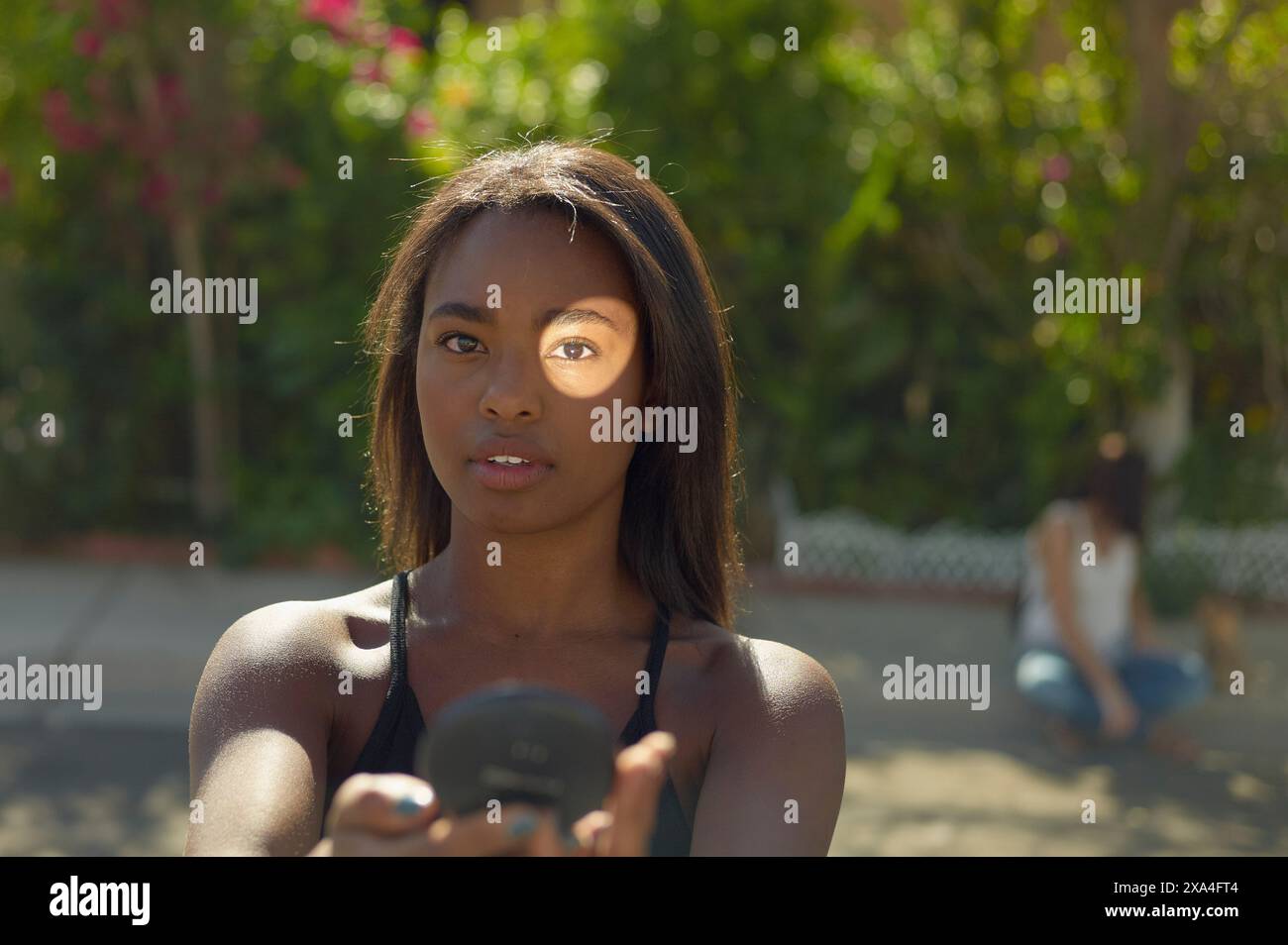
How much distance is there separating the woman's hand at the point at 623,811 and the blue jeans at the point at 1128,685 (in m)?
4.89

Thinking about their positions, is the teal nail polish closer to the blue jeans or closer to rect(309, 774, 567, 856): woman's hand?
rect(309, 774, 567, 856): woman's hand

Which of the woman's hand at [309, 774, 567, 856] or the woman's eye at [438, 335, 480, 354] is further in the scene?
the woman's eye at [438, 335, 480, 354]

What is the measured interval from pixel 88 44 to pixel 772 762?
6738mm

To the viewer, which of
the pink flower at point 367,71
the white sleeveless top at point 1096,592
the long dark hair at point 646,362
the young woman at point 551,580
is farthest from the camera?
the pink flower at point 367,71

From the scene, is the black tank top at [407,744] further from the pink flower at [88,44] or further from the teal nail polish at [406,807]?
the pink flower at [88,44]

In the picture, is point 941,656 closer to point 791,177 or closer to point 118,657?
point 791,177

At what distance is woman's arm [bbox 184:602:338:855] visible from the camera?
1.41 m

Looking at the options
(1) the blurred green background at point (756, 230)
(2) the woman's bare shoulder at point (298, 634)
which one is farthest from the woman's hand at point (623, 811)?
(1) the blurred green background at point (756, 230)

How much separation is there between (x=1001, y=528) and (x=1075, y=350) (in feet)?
3.43

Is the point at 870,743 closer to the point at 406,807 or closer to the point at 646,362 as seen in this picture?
the point at 646,362

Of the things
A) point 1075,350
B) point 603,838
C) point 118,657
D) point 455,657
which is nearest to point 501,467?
point 455,657

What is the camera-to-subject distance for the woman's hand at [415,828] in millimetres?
1100

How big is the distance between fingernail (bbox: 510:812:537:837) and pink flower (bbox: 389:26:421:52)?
289 inches

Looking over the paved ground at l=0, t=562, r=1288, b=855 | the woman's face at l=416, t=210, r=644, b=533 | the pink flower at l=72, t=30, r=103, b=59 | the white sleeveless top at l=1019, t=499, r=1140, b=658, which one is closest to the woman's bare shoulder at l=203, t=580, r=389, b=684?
the woman's face at l=416, t=210, r=644, b=533
